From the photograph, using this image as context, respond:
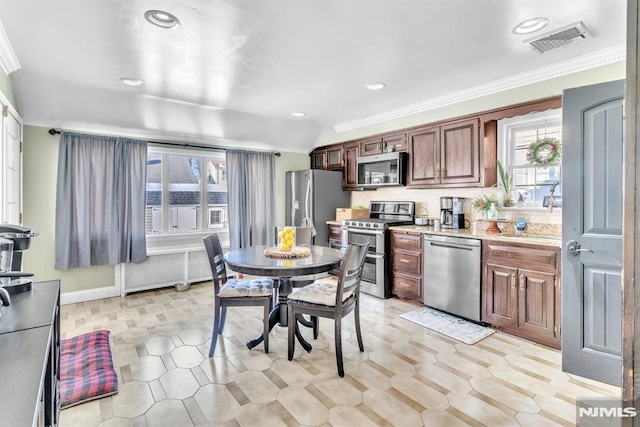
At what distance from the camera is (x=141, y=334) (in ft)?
10.3

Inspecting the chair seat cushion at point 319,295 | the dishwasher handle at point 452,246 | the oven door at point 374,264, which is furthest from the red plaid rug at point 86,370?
the dishwasher handle at point 452,246

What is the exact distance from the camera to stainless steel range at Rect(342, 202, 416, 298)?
424 centimetres

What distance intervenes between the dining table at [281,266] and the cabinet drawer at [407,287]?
1335 mm

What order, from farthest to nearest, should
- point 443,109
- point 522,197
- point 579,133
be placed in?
point 443,109 < point 522,197 < point 579,133

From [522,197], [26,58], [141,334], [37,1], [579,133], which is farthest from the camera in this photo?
[522,197]

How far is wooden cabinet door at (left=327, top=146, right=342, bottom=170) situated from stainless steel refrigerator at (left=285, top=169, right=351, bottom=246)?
160 mm

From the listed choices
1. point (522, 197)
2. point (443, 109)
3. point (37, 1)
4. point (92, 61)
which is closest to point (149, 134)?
point (92, 61)

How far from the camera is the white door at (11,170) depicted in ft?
9.42

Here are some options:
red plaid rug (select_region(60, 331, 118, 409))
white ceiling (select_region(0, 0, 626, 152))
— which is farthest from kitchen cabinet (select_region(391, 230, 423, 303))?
red plaid rug (select_region(60, 331, 118, 409))

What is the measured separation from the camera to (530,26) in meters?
2.27

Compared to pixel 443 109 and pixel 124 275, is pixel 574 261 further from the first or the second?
pixel 124 275

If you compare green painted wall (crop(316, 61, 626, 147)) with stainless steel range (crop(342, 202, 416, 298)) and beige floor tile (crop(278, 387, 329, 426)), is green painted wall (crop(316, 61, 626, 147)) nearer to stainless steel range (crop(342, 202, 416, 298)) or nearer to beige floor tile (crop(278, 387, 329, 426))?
stainless steel range (crop(342, 202, 416, 298))

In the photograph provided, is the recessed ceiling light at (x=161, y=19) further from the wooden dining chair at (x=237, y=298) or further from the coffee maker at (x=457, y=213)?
the coffee maker at (x=457, y=213)

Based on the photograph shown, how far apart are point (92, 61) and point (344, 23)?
2.18 metres
